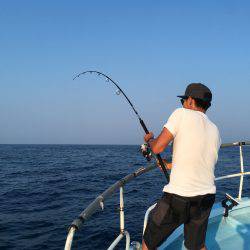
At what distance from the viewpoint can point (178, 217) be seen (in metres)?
3.17

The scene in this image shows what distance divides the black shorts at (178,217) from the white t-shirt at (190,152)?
0.09m

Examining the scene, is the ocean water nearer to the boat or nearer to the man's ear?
the boat

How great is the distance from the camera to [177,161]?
10.0 feet

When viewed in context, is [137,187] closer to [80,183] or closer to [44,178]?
[80,183]

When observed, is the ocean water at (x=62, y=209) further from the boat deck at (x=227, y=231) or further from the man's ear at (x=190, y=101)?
the man's ear at (x=190, y=101)

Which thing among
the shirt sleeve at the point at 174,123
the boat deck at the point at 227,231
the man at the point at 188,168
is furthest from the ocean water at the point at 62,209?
the shirt sleeve at the point at 174,123

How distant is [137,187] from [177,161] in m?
17.2

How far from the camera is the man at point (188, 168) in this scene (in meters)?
3.01

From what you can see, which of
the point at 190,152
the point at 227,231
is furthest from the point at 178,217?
the point at 227,231

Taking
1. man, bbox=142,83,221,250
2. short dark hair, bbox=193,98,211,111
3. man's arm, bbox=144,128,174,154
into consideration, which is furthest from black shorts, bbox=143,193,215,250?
short dark hair, bbox=193,98,211,111

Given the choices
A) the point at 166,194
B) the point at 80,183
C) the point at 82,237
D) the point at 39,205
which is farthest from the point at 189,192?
the point at 80,183

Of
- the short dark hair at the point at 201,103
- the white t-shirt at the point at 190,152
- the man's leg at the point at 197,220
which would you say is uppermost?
the short dark hair at the point at 201,103

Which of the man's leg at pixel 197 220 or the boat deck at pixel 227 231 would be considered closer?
the man's leg at pixel 197 220

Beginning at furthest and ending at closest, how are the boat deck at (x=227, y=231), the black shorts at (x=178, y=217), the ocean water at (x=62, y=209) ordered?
the ocean water at (x=62, y=209) → the boat deck at (x=227, y=231) → the black shorts at (x=178, y=217)
